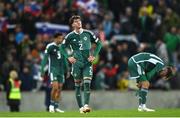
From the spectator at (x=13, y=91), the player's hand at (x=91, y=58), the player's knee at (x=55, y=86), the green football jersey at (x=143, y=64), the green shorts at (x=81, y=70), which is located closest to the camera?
the player's hand at (x=91, y=58)

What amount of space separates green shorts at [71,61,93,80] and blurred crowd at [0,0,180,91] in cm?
708

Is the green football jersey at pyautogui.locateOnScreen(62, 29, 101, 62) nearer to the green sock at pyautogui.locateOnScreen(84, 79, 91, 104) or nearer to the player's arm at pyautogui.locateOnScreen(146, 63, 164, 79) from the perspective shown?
the green sock at pyautogui.locateOnScreen(84, 79, 91, 104)

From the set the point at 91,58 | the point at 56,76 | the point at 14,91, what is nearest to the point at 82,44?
the point at 91,58

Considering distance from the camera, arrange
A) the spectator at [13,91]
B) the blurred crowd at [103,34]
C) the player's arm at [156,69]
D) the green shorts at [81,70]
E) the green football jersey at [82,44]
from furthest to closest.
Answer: the blurred crowd at [103,34] → the spectator at [13,91] → the player's arm at [156,69] → the green football jersey at [82,44] → the green shorts at [81,70]

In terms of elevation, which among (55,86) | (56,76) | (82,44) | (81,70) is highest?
(82,44)

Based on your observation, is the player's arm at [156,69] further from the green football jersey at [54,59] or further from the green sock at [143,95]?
the green football jersey at [54,59]

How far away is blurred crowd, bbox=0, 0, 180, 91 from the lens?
3247 cm

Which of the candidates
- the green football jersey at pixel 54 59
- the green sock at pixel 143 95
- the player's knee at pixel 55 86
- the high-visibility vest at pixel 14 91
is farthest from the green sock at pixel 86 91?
the high-visibility vest at pixel 14 91

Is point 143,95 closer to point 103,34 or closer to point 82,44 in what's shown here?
point 82,44

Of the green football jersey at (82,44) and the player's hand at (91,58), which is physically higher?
the green football jersey at (82,44)

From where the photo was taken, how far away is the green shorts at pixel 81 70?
24.0 metres

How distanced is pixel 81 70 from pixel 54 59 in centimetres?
308

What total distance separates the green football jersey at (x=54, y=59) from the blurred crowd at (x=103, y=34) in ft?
13.5

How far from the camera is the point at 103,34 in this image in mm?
34062
